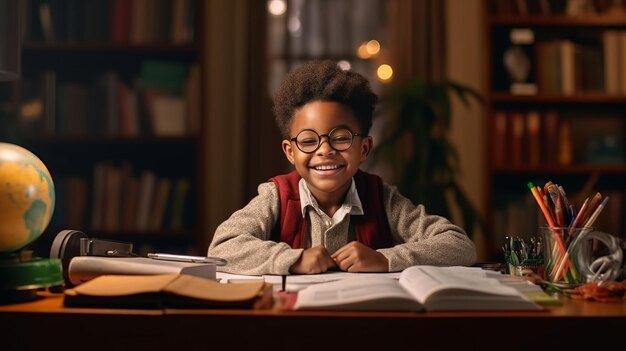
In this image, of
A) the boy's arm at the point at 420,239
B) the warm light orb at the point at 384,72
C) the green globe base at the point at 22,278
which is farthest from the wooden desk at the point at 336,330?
the warm light orb at the point at 384,72

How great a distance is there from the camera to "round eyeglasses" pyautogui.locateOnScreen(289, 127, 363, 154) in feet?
5.26

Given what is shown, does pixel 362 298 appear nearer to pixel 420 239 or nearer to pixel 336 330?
pixel 336 330

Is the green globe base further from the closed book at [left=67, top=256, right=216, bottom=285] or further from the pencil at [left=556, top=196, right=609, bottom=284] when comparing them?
the pencil at [left=556, top=196, right=609, bottom=284]

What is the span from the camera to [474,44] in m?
3.82

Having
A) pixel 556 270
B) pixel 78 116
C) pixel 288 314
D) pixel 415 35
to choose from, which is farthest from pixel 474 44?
pixel 288 314

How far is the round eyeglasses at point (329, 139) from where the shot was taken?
5.26 ft

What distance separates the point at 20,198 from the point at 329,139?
0.69 metres

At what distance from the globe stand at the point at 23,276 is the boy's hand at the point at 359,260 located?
539 mm

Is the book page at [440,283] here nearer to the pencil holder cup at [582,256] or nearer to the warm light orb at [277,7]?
the pencil holder cup at [582,256]

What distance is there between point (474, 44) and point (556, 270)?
273cm

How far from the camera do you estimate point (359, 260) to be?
1.43m

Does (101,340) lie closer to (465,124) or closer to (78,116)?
(78,116)

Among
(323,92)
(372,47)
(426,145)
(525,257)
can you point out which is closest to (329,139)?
(323,92)

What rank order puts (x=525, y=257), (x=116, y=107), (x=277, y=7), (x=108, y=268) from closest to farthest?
(x=108, y=268) < (x=525, y=257) < (x=116, y=107) < (x=277, y=7)
